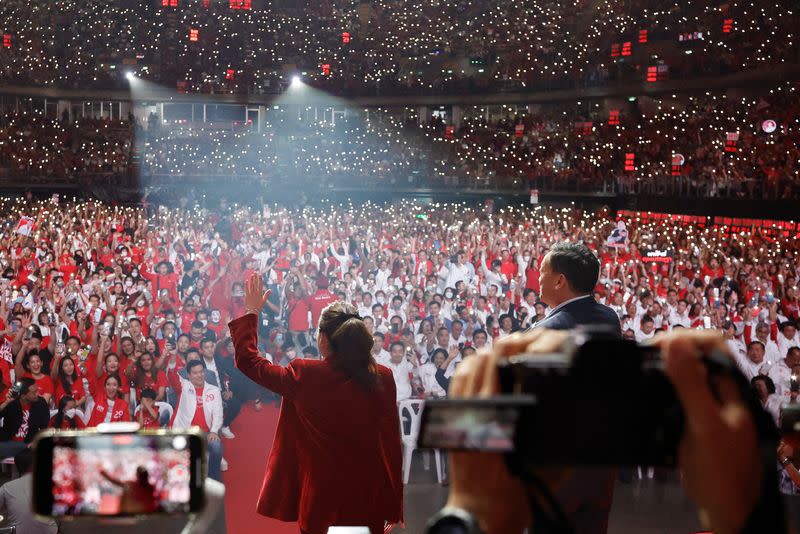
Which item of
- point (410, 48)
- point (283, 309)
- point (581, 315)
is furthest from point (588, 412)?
point (410, 48)

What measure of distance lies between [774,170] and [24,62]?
1364 inches

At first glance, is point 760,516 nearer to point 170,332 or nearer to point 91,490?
point 91,490

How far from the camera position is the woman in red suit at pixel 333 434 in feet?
13.1

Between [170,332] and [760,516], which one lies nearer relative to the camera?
[760,516]

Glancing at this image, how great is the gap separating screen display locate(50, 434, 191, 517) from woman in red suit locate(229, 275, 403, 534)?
2.24m

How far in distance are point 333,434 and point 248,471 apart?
209 inches

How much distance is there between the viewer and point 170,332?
10.1 metres

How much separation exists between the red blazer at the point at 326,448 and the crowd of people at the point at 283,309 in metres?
3.40

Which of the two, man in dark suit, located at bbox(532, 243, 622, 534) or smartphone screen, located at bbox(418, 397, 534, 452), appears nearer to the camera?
smartphone screen, located at bbox(418, 397, 534, 452)

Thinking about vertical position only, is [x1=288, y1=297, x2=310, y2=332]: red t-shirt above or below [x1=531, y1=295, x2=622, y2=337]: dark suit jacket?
→ below

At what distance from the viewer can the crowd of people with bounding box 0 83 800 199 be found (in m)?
28.4

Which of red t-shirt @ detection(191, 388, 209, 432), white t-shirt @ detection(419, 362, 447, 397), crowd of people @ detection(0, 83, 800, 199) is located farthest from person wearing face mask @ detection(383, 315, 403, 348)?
crowd of people @ detection(0, 83, 800, 199)

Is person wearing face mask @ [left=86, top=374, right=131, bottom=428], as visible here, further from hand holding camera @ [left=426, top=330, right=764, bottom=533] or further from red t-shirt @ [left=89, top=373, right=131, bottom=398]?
hand holding camera @ [left=426, top=330, right=764, bottom=533]

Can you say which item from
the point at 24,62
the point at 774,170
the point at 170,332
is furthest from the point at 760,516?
the point at 24,62
